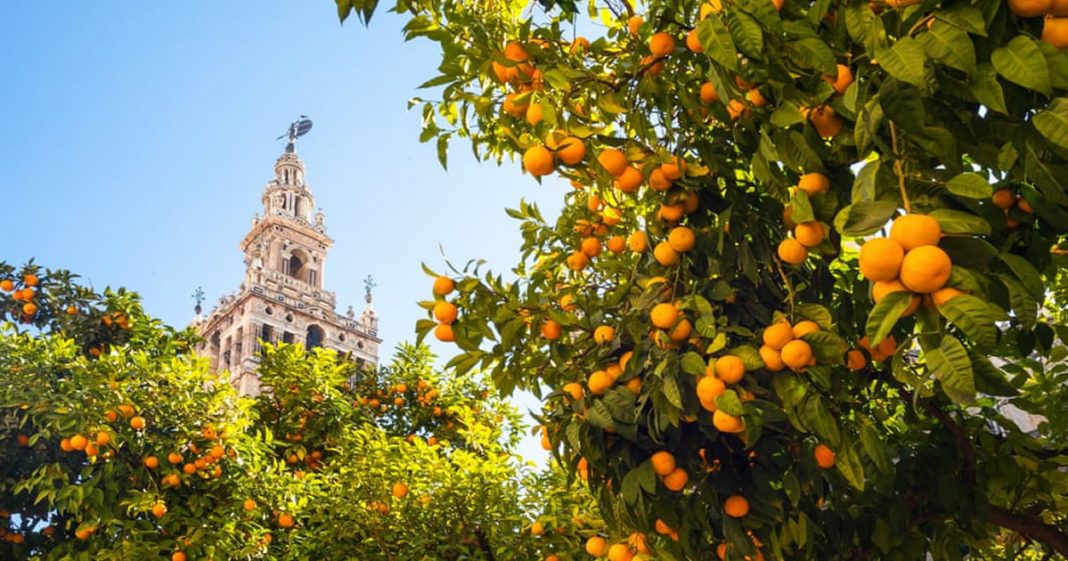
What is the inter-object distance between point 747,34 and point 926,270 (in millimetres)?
801

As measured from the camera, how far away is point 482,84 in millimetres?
3449

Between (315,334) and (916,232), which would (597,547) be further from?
(315,334)

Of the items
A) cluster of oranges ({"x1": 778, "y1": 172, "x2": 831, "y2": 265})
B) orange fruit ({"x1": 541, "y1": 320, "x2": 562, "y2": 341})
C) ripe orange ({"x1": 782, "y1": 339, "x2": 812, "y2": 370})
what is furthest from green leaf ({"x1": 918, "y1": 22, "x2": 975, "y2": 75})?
orange fruit ({"x1": 541, "y1": 320, "x2": 562, "y2": 341})

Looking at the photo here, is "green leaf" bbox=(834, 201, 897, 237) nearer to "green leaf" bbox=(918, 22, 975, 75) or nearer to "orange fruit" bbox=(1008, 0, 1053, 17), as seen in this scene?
"green leaf" bbox=(918, 22, 975, 75)

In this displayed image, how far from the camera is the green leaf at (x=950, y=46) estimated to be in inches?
59.2

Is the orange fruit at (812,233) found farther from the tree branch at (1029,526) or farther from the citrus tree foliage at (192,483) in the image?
the citrus tree foliage at (192,483)

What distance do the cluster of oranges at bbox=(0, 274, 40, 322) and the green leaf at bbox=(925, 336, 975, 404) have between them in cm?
962

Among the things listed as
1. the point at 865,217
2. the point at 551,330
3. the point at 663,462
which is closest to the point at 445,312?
the point at 551,330

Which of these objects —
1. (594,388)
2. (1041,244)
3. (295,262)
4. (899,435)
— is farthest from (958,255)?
(295,262)

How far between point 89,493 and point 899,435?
610 centimetres

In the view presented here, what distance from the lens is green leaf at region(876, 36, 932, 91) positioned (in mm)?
1486

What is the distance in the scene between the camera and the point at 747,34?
1.90 metres

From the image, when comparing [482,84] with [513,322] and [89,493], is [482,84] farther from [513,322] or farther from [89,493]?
[89,493]

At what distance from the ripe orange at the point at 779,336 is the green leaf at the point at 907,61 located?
2.59 feet
